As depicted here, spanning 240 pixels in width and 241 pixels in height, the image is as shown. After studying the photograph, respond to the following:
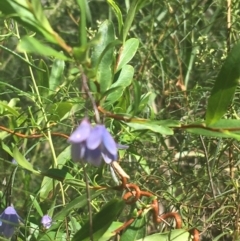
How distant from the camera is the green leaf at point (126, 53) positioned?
874 mm

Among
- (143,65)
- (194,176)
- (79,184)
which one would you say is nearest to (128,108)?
(79,184)

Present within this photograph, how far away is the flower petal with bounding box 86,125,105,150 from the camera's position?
0.63 m

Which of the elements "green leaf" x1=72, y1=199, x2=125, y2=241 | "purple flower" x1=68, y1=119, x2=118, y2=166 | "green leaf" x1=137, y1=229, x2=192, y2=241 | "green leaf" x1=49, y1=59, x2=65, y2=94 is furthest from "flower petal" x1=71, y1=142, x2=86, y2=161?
"green leaf" x1=49, y1=59, x2=65, y2=94

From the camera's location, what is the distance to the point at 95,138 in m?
0.64

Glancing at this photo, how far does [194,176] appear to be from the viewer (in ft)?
3.75

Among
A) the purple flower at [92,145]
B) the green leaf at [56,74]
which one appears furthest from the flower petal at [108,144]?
the green leaf at [56,74]

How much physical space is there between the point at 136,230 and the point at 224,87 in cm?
23

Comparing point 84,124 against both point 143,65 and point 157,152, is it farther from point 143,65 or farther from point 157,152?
point 143,65

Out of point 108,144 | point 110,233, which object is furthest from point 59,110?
point 108,144

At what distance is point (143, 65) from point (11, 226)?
0.55m

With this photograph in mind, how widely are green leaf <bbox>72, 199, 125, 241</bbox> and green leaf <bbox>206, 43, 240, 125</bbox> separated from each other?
0.49ft

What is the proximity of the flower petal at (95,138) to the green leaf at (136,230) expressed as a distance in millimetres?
248

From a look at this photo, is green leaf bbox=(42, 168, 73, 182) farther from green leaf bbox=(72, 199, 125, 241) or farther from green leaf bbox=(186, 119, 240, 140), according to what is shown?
green leaf bbox=(186, 119, 240, 140)

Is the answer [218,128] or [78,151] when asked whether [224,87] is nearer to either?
[218,128]
